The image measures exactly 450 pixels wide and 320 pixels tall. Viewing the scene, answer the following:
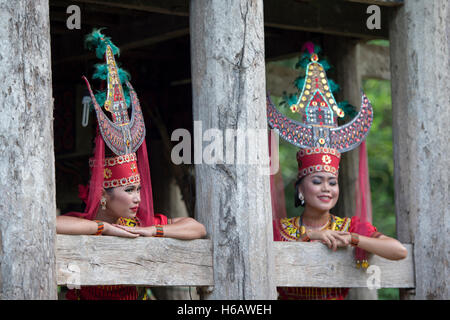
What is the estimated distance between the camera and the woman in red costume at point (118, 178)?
517 centimetres

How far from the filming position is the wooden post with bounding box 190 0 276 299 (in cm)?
515

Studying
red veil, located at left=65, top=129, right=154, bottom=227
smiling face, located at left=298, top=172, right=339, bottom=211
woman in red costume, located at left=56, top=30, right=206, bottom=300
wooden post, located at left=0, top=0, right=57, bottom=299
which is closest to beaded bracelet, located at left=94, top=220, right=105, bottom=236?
woman in red costume, located at left=56, top=30, right=206, bottom=300

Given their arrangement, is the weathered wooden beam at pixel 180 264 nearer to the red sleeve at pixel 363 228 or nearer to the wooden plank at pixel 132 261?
the wooden plank at pixel 132 261

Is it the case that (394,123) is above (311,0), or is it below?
below

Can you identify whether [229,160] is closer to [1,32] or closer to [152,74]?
[1,32]

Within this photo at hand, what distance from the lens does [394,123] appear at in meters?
6.23

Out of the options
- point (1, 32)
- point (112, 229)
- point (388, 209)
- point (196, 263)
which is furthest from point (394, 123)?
point (388, 209)

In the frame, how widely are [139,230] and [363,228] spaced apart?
1.61 metres

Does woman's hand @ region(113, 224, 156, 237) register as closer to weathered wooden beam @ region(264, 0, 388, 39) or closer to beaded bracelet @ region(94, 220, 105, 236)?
beaded bracelet @ region(94, 220, 105, 236)

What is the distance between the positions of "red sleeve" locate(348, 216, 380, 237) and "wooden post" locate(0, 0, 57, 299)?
7.32 ft

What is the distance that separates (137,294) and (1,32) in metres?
2.04

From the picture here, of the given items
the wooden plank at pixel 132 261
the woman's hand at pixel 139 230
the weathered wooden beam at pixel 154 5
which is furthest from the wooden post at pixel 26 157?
the weathered wooden beam at pixel 154 5
